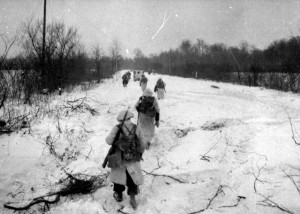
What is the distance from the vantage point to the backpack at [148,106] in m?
6.63

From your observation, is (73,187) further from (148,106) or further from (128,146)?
(148,106)

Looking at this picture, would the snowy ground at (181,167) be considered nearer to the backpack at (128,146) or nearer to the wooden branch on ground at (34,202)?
the wooden branch on ground at (34,202)

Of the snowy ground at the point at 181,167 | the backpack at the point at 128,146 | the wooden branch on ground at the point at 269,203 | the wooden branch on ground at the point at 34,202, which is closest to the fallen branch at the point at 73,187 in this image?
the wooden branch on ground at the point at 34,202

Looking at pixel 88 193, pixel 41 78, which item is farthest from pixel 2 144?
pixel 41 78

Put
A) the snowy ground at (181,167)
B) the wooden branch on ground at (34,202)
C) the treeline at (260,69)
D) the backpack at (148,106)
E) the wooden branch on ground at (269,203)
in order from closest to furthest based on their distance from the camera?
1. the wooden branch on ground at (269,203)
2. the wooden branch on ground at (34,202)
3. the snowy ground at (181,167)
4. the backpack at (148,106)
5. the treeline at (260,69)

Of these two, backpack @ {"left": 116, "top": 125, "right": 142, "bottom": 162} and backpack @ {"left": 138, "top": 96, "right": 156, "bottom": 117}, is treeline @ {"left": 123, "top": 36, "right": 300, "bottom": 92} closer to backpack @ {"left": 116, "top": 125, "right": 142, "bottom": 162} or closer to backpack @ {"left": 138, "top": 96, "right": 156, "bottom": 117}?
backpack @ {"left": 138, "top": 96, "right": 156, "bottom": 117}

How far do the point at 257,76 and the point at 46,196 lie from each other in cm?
2435

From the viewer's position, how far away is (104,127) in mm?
8727

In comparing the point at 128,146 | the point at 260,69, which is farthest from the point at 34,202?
the point at 260,69

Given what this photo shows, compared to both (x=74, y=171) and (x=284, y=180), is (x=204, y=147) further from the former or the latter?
(x=74, y=171)

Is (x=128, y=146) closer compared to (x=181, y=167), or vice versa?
(x=128, y=146)

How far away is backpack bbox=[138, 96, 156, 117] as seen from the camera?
21.8ft

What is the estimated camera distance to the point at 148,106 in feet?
21.8

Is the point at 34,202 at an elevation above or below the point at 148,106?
below
